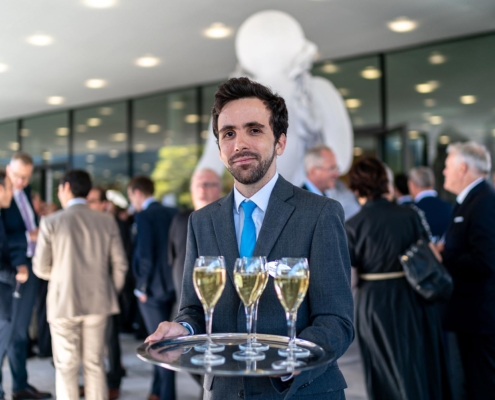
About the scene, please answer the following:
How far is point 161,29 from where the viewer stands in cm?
678

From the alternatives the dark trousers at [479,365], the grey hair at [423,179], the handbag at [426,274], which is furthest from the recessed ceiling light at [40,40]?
the dark trousers at [479,365]

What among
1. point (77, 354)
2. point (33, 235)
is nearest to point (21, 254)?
point (33, 235)

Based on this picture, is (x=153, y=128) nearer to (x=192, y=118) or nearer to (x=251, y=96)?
(x=192, y=118)

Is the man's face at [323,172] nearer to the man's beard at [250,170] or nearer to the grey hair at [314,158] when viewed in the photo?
the grey hair at [314,158]

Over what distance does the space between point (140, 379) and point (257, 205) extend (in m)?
3.91

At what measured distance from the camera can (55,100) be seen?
419 inches

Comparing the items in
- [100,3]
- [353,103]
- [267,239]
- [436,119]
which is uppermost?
[100,3]

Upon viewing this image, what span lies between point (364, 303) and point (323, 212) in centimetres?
196

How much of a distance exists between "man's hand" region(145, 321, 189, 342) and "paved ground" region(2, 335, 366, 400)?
320 cm

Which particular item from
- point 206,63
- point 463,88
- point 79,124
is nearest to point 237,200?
point 463,88

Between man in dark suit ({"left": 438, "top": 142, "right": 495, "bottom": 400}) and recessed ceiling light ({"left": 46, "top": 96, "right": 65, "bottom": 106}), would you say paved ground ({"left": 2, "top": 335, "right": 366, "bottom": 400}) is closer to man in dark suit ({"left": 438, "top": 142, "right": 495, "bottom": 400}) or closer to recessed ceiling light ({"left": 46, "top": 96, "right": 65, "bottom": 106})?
man in dark suit ({"left": 438, "top": 142, "right": 495, "bottom": 400})

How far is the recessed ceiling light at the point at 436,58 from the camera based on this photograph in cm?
745

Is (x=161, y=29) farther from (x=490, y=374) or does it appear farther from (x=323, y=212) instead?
(x=323, y=212)

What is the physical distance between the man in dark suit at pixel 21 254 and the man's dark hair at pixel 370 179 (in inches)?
104
